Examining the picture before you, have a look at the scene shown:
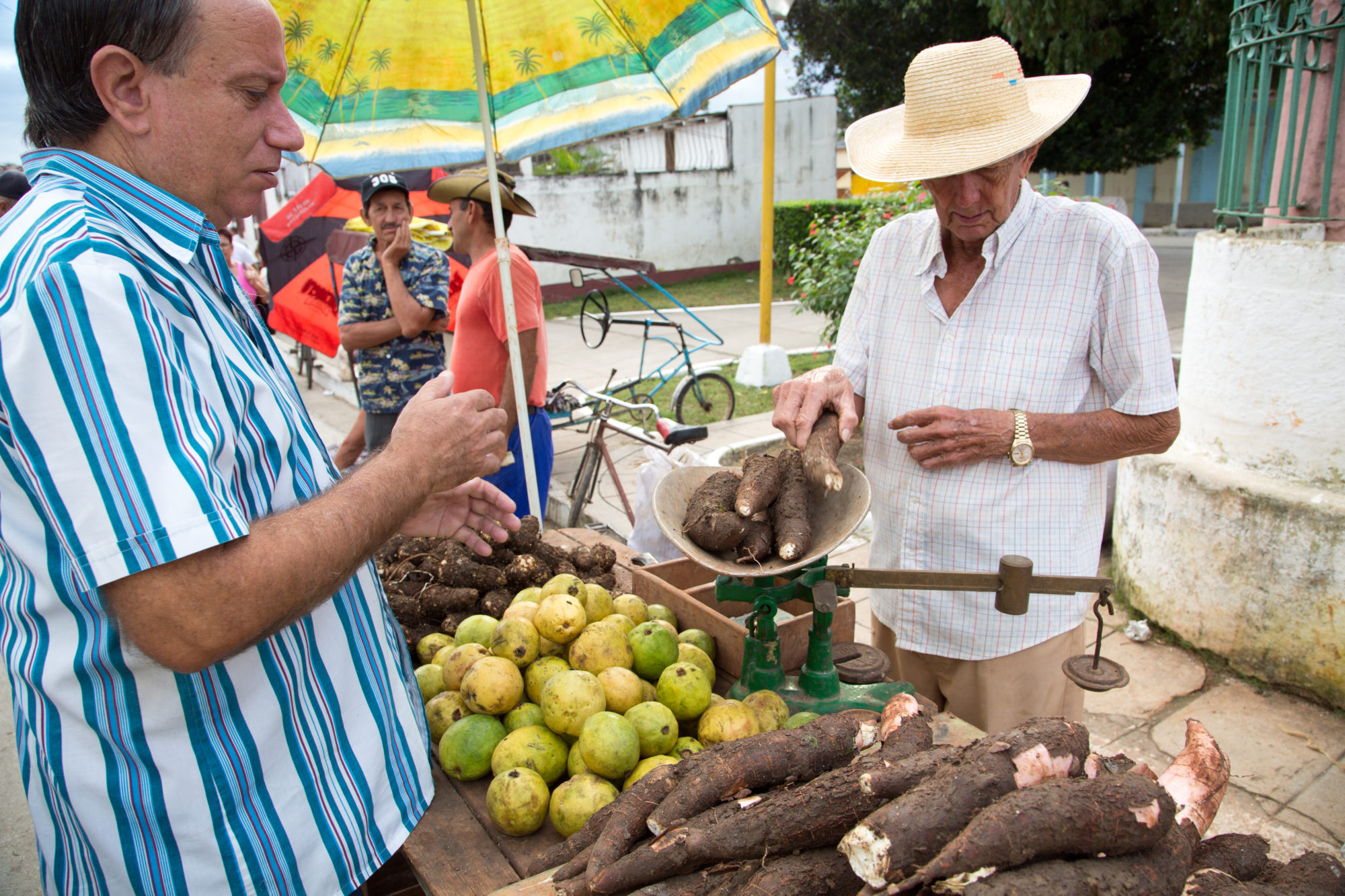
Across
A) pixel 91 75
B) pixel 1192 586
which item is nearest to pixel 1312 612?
pixel 1192 586

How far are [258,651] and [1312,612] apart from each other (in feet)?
13.2

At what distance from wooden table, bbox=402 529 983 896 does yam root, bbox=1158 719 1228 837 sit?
40 cm

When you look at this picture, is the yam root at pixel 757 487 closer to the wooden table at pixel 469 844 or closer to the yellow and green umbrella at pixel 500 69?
the wooden table at pixel 469 844

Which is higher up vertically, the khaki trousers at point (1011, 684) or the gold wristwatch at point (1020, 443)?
the gold wristwatch at point (1020, 443)

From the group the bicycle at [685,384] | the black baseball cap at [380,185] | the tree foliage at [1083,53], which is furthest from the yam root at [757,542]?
the tree foliage at [1083,53]

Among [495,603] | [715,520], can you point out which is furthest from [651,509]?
[715,520]

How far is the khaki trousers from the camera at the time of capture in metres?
2.23

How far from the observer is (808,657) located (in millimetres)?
2004

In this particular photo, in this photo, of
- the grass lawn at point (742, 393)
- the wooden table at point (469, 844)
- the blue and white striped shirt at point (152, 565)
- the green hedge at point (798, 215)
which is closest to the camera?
the blue and white striped shirt at point (152, 565)

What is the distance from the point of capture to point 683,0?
10.2 feet

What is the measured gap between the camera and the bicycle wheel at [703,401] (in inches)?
295

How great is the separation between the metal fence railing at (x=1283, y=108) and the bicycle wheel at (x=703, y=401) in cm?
441

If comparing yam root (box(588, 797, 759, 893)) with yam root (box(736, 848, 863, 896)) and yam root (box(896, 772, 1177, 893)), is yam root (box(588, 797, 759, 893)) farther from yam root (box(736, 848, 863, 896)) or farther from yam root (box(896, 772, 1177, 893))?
yam root (box(896, 772, 1177, 893))

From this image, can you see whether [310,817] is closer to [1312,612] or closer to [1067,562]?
[1067,562]
